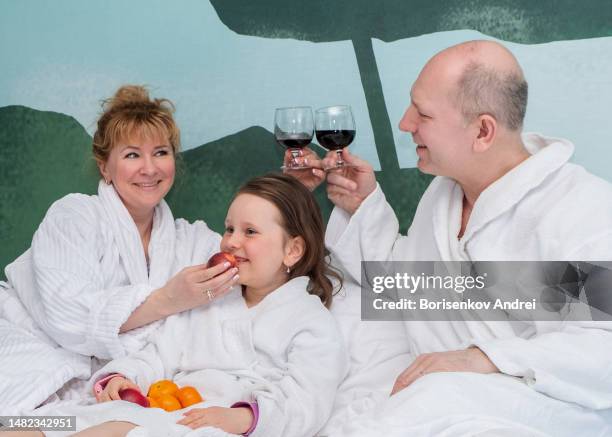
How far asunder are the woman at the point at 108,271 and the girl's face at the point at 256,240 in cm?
8

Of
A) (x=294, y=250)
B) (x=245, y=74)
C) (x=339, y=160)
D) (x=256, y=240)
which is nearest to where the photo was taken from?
(x=256, y=240)

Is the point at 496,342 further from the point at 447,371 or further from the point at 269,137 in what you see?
the point at 269,137

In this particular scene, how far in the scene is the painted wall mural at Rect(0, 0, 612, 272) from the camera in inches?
122

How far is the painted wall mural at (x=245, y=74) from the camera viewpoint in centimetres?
310

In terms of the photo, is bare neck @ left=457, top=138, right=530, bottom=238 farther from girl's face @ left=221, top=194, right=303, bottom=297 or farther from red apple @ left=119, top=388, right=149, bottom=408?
red apple @ left=119, top=388, right=149, bottom=408

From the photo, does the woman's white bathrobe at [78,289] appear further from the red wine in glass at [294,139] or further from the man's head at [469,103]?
the man's head at [469,103]

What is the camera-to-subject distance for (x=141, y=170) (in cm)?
289

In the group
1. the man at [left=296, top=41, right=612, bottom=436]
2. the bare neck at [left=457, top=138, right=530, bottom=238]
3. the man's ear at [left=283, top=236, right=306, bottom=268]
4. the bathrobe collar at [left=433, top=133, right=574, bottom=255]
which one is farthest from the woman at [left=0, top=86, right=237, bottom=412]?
the bare neck at [left=457, top=138, right=530, bottom=238]

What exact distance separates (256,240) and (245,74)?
0.98 m

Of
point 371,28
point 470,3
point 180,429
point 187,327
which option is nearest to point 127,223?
point 187,327

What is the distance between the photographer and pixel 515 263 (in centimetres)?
248

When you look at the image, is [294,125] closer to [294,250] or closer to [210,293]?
[294,250]

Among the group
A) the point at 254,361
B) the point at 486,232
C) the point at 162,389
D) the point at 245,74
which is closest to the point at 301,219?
the point at 254,361

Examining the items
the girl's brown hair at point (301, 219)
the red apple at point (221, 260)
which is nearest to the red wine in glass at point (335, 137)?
the girl's brown hair at point (301, 219)
